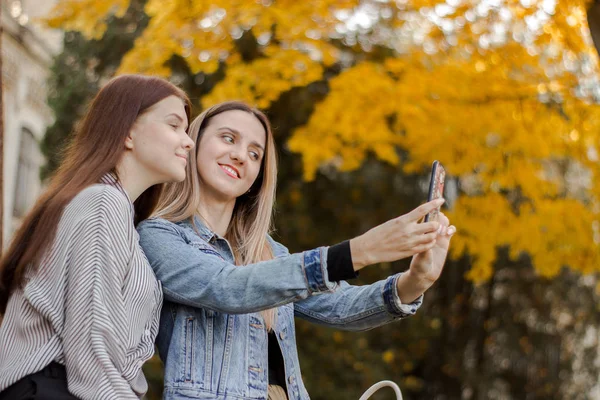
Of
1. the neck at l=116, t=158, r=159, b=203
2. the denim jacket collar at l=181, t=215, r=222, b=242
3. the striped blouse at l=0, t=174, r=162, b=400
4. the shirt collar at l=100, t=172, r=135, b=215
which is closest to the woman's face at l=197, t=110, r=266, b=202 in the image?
the denim jacket collar at l=181, t=215, r=222, b=242

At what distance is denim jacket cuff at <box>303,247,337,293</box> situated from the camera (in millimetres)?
2162

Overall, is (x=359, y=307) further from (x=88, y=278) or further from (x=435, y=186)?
(x=88, y=278)

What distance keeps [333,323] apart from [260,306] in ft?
2.20

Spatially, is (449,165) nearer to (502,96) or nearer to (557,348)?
(502,96)

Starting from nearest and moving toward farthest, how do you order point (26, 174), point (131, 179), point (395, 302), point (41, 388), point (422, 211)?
point (41, 388), point (422, 211), point (131, 179), point (395, 302), point (26, 174)

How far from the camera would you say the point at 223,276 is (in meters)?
2.30

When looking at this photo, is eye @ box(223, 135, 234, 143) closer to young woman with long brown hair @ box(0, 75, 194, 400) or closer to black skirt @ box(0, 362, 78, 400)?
young woman with long brown hair @ box(0, 75, 194, 400)

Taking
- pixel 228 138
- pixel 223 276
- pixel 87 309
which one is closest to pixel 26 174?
pixel 228 138

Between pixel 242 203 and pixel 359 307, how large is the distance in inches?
22.4

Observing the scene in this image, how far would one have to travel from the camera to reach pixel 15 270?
218cm

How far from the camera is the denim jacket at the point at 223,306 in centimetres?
221

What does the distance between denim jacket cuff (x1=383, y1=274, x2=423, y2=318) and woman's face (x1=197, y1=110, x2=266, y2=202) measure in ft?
1.87

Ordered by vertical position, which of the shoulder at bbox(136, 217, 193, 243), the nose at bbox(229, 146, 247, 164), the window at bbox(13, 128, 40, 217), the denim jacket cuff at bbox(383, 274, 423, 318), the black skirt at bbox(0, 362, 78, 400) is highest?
the black skirt at bbox(0, 362, 78, 400)

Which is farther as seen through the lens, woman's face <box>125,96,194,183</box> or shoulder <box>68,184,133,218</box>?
woman's face <box>125,96,194,183</box>
